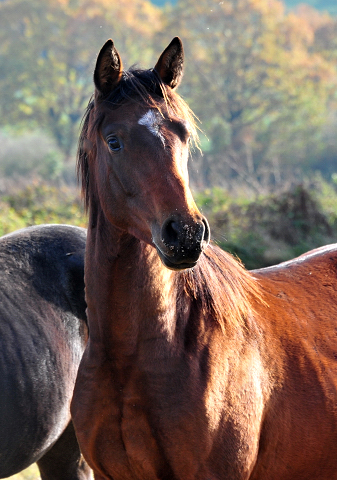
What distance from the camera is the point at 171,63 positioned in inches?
102

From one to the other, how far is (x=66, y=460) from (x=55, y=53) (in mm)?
36798

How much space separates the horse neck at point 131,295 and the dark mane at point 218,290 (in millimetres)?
117

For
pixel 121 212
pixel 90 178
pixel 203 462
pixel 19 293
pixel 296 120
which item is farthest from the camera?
pixel 296 120

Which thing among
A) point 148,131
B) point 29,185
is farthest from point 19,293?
point 29,185

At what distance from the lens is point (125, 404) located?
93.5 inches

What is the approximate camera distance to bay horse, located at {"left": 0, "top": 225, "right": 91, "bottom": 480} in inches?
124

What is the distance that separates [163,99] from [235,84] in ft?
102

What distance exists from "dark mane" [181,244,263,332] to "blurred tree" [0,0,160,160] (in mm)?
33039

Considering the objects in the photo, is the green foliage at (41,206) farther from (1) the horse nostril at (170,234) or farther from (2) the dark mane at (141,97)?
(1) the horse nostril at (170,234)

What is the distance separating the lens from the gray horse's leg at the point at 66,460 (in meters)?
3.59

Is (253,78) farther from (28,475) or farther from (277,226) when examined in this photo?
(28,475)

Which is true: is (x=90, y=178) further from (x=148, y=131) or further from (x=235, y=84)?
(x=235, y=84)

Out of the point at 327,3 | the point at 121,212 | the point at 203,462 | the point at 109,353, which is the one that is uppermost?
the point at 327,3

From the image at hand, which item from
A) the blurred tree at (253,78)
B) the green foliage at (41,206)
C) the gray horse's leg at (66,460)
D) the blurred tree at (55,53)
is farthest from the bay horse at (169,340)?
the blurred tree at (55,53)
